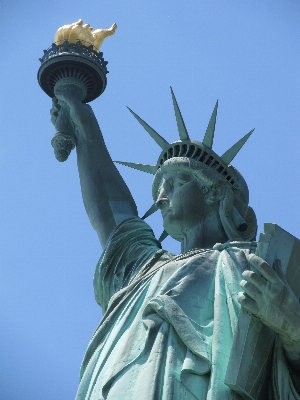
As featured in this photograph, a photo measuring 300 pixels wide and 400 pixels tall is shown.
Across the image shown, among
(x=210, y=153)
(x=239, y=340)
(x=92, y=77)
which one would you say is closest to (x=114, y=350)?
(x=239, y=340)

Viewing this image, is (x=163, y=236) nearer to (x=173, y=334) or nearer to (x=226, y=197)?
(x=226, y=197)

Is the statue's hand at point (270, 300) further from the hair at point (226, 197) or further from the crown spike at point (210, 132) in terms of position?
the crown spike at point (210, 132)

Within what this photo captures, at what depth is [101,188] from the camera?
13266 mm

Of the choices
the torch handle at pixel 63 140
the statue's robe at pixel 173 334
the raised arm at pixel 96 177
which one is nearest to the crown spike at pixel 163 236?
the raised arm at pixel 96 177

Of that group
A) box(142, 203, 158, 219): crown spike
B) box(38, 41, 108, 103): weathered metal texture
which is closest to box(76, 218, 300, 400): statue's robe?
box(142, 203, 158, 219): crown spike

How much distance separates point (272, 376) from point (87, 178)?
396 cm

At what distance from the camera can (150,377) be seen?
991 cm

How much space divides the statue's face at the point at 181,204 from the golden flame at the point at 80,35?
287 cm

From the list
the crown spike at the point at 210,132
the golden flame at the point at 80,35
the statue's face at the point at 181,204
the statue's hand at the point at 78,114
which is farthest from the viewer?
the golden flame at the point at 80,35

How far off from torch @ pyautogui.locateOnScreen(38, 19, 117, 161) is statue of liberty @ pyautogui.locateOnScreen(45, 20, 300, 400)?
0.66 ft

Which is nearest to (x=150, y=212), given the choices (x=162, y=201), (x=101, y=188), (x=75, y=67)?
(x=101, y=188)

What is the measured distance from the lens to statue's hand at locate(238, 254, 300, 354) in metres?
9.80

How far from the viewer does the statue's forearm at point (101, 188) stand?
42.8 ft

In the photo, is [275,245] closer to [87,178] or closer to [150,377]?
[150,377]
